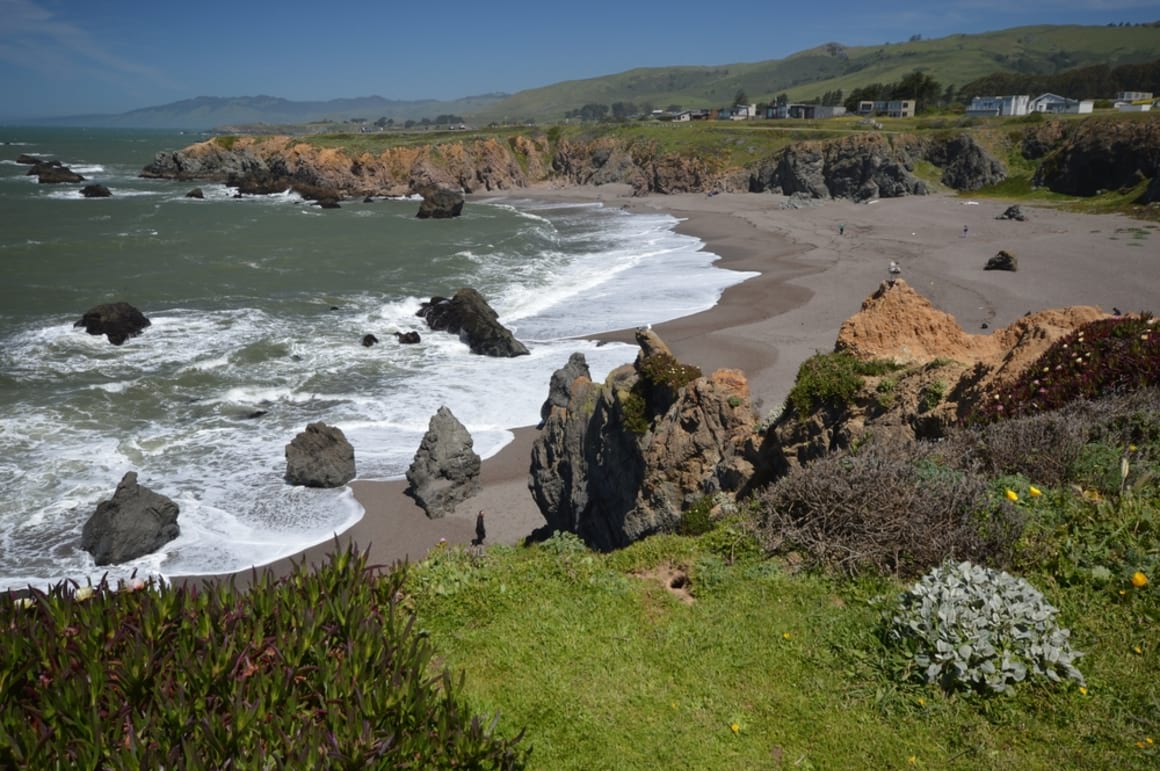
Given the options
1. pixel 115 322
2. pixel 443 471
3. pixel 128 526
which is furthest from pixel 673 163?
pixel 128 526

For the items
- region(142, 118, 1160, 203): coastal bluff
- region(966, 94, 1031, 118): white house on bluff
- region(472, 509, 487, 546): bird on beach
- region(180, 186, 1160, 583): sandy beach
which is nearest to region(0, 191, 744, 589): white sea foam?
region(180, 186, 1160, 583): sandy beach

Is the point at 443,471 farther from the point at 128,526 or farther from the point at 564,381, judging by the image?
the point at 128,526

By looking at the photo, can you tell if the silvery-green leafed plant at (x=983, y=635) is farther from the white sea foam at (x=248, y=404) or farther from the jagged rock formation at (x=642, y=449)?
the white sea foam at (x=248, y=404)

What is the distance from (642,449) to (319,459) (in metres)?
11.0

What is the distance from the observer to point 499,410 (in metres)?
26.4

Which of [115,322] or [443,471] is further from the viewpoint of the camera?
[115,322]

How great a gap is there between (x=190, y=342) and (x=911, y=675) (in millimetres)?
35000

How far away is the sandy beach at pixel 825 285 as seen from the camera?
20000 mm

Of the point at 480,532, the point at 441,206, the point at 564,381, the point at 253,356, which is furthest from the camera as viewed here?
the point at 441,206

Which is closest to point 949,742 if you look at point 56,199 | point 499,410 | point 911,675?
point 911,675

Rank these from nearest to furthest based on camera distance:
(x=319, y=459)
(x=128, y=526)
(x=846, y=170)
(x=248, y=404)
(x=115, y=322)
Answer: (x=128, y=526), (x=319, y=459), (x=248, y=404), (x=115, y=322), (x=846, y=170)

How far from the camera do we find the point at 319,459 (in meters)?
21.0

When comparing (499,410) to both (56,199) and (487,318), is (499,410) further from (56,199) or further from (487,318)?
(56,199)

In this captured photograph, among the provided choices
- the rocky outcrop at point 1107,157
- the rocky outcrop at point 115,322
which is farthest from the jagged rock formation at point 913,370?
the rocky outcrop at point 1107,157
